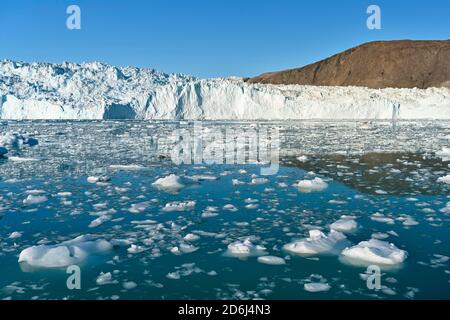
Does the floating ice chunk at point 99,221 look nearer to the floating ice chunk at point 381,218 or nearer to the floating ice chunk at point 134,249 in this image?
the floating ice chunk at point 134,249

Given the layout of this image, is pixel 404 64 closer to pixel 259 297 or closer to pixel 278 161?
pixel 278 161

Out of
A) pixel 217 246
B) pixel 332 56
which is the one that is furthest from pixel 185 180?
pixel 332 56

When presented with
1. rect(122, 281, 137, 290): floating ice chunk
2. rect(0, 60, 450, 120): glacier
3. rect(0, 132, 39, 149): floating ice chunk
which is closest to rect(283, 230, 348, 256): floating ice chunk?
rect(122, 281, 137, 290): floating ice chunk

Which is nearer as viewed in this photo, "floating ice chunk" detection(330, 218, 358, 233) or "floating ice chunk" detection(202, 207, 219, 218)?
"floating ice chunk" detection(330, 218, 358, 233)

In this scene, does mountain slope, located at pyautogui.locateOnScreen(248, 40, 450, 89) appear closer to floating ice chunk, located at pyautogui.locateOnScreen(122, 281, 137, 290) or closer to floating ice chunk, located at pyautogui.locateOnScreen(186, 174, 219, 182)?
floating ice chunk, located at pyautogui.locateOnScreen(186, 174, 219, 182)

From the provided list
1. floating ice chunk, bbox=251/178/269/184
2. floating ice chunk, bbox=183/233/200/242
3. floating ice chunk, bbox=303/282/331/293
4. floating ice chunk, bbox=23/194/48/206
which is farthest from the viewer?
floating ice chunk, bbox=251/178/269/184

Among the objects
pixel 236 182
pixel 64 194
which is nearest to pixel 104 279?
pixel 64 194
